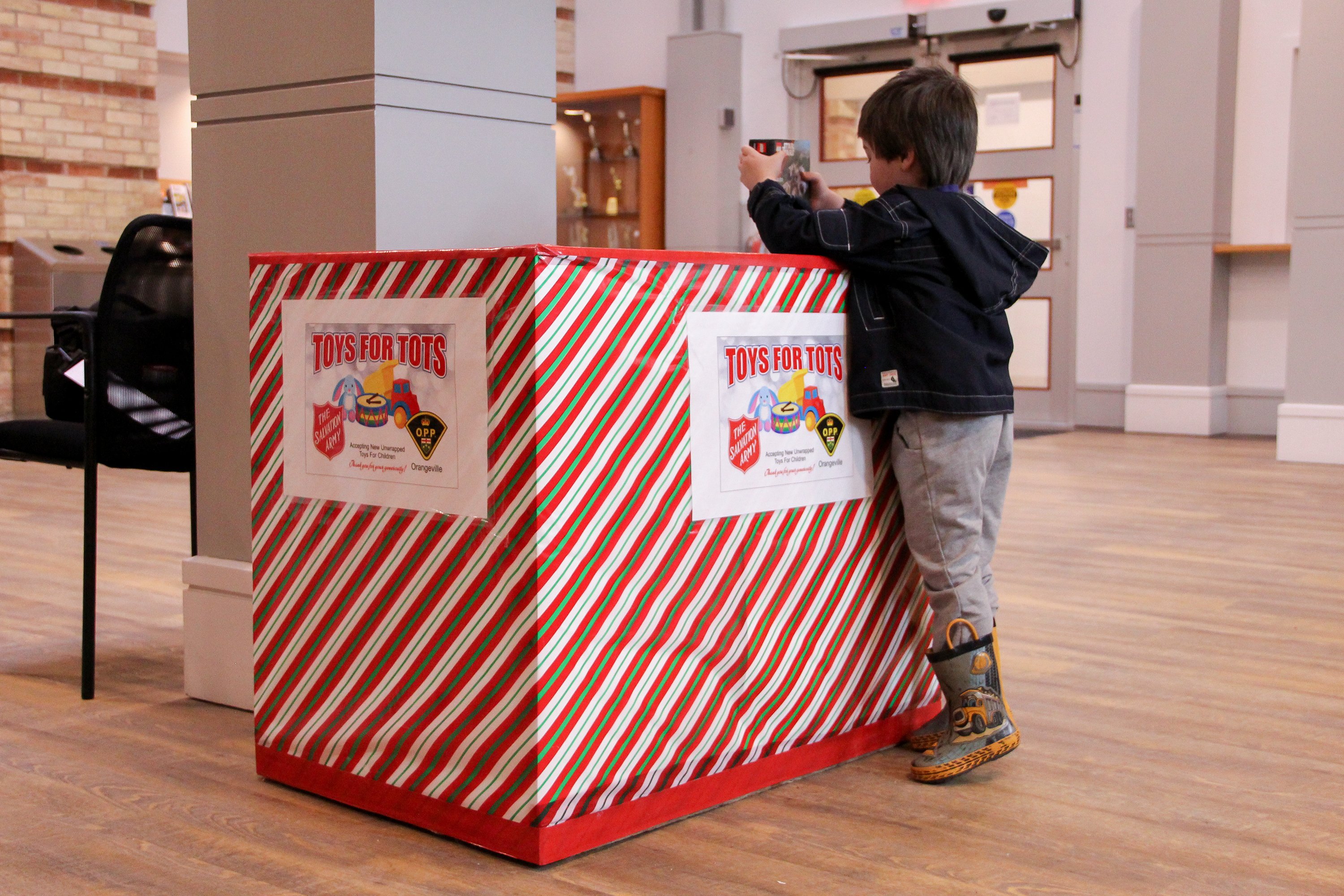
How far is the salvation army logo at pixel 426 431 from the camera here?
187 cm

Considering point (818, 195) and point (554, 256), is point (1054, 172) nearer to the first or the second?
point (818, 195)

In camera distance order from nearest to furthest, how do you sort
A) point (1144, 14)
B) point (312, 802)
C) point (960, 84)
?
1. point (312, 802)
2. point (960, 84)
3. point (1144, 14)

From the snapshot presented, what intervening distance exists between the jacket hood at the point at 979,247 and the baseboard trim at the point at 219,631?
4.68 feet

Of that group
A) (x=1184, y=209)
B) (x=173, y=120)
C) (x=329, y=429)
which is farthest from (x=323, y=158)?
(x=173, y=120)

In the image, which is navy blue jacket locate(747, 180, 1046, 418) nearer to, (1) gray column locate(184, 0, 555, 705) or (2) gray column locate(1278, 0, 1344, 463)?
(1) gray column locate(184, 0, 555, 705)

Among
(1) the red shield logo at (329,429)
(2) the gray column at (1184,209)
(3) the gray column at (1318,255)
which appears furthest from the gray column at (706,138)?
(1) the red shield logo at (329,429)

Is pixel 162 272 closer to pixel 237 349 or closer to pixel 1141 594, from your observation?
pixel 237 349

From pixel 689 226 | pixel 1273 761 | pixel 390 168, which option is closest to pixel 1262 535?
pixel 1273 761

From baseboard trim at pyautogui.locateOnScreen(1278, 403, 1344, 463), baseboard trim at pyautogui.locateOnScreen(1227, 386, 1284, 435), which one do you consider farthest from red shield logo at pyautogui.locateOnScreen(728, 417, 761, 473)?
baseboard trim at pyautogui.locateOnScreen(1227, 386, 1284, 435)

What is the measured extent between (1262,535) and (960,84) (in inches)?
115

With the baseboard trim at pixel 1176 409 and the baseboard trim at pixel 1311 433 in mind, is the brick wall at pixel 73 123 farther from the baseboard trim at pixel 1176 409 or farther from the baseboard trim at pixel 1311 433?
the baseboard trim at pixel 1311 433

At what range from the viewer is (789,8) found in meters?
9.91

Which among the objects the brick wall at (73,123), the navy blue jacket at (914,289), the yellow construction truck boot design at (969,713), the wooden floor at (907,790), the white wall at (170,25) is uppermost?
the white wall at (170,25)

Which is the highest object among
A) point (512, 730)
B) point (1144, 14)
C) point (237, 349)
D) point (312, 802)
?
point (1144, 14)
